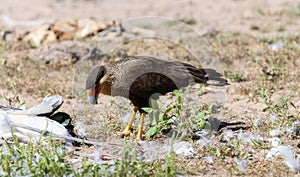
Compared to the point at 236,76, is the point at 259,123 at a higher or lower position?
lower

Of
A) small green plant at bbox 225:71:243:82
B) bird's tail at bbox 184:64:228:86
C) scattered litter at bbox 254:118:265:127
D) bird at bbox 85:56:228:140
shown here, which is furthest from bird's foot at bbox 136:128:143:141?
small green plant at bbox 225:71:243:82

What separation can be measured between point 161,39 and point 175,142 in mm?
3408

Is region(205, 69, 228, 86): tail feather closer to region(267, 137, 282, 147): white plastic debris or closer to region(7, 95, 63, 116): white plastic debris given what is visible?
region(267, 137, 282, 147): white plastic debris

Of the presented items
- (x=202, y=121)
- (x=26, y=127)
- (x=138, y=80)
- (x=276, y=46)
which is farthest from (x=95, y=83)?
(x=276, y=46)

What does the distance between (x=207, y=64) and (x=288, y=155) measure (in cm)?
280

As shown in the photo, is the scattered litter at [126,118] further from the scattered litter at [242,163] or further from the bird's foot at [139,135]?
the scattered litter at [242,163]

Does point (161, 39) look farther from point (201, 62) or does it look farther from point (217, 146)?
point (217, 146)

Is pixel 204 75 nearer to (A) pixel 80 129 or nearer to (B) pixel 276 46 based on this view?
(A) pixel 80 129

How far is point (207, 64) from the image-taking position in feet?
21.6

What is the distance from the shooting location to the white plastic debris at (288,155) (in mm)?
3779

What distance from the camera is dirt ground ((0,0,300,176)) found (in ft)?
14.6

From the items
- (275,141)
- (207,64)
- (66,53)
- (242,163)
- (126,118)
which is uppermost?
(66,53)

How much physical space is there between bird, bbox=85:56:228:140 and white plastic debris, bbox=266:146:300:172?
94cm

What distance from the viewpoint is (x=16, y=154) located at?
12.6ft
